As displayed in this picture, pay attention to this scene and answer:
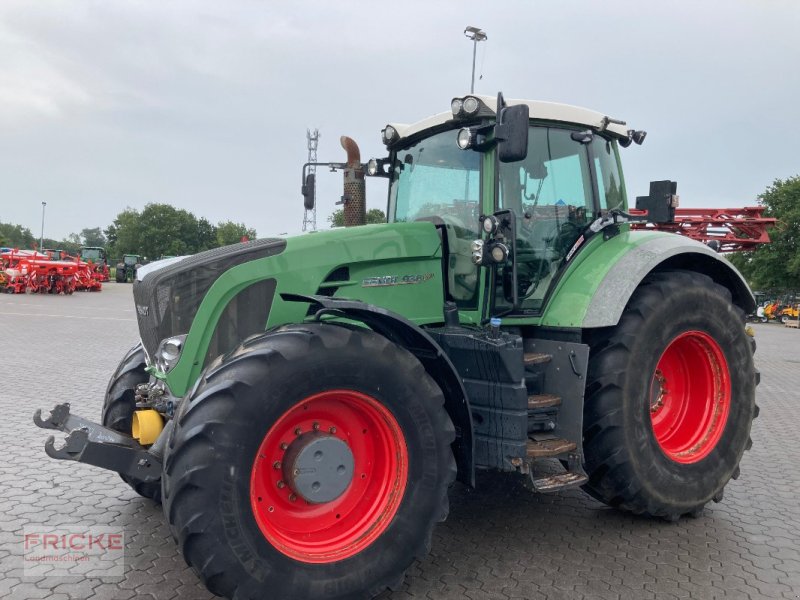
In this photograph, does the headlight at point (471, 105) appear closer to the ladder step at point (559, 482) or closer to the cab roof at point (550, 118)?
the cab roof at point (550, 118)

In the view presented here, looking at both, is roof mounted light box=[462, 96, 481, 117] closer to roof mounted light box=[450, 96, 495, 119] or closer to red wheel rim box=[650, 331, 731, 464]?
roof mounted light box=[450, 96, 495, 119]

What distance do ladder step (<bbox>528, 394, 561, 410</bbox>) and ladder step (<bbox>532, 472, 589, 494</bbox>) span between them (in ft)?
1.36

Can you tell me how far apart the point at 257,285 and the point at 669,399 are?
3.02m

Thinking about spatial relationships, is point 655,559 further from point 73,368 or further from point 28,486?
point 73,368

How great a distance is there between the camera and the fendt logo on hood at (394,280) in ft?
12.4

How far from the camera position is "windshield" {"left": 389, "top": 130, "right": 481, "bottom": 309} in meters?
4.07

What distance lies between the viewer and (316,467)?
306 cm

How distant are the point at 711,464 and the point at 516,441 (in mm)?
1639

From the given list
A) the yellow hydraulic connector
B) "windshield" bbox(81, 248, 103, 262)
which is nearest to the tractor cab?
the yellow hydraulic connector

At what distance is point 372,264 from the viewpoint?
379 cm

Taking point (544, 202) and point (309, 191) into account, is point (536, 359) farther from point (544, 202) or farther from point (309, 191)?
point (309, 191)

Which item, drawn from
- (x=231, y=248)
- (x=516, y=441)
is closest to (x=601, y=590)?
(x=516, y=441)

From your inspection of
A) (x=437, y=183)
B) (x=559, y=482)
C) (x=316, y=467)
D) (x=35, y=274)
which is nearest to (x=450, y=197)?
(x=437, y=183)

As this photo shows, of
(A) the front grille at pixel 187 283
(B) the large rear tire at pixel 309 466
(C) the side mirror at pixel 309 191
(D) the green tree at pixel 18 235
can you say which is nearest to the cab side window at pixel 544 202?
(B) the large rear tire at pixel 309 466
